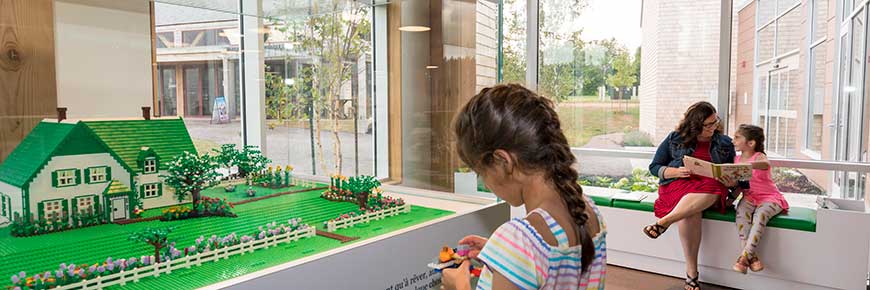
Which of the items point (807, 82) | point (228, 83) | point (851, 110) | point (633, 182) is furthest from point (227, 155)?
point (851, 110)

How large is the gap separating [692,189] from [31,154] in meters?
3.80

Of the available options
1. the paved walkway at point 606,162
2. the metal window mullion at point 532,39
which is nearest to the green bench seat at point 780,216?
the paved walkway at point 606,162

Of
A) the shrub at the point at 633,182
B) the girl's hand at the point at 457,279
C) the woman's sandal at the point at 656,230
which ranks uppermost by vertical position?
the girl's hand at the point at 457,279

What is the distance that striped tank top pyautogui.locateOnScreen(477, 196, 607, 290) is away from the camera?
112 cm

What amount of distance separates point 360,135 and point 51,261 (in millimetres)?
1189

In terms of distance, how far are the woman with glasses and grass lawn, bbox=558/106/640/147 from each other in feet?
2.96

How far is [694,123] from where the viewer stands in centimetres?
400

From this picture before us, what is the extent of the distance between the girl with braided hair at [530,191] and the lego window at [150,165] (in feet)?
2.80

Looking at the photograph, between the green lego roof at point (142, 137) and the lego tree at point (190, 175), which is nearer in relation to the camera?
the green lego roof at point (142, 137)

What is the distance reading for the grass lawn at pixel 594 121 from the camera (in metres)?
5.07

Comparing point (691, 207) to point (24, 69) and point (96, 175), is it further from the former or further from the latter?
point (24, 69)

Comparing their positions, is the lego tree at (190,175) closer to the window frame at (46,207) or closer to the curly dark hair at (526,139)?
the window frame at (46,207)

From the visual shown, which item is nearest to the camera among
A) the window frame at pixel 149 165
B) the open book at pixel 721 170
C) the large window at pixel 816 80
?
the window frame at pixel 149 165

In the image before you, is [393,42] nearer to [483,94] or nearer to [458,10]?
[458,10]
